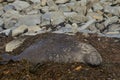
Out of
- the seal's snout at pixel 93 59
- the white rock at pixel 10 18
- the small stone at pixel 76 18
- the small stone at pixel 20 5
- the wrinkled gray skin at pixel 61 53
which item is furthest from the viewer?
the small stone at pixel 20 5

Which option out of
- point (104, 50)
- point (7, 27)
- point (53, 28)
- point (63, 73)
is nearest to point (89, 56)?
point (63, 73)

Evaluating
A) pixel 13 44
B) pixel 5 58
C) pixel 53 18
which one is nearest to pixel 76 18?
pixel 53 18

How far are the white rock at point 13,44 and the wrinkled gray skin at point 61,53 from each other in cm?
82

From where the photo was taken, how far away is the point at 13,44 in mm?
8672

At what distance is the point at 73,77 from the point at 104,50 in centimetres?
184

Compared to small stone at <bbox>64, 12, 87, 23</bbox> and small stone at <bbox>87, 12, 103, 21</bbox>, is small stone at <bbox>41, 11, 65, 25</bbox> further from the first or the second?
small stone at <bbox>87, 12, 103, 21</bbox>

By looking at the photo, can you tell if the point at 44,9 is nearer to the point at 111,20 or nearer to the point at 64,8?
the point at 64,8

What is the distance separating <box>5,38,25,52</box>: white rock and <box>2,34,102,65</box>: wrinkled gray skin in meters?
0.82

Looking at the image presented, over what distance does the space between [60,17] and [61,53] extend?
137 inches

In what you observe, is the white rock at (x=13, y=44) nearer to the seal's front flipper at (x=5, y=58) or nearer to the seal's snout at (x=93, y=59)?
the seal's front flipper at (x=5, y=58)

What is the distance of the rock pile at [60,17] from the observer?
9844mm

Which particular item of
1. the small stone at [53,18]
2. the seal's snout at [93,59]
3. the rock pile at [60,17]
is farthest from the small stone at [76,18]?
the seal's snout at [93,59]

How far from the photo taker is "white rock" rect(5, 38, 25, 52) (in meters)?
8.46

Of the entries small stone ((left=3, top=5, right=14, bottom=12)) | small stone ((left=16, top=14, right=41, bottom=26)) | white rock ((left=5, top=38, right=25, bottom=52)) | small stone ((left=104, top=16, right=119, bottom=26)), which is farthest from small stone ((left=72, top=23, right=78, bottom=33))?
small stone ((left=3, top=5, right=14, bottom=12))
